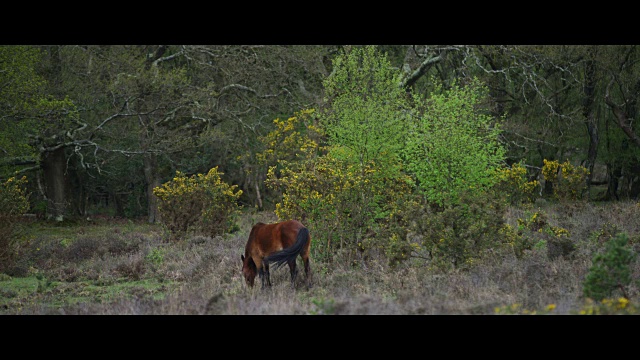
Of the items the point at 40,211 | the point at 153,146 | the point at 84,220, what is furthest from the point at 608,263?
the point at 40,211

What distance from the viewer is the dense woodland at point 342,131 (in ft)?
50.3

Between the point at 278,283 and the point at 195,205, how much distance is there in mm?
8545

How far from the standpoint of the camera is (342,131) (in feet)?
56.5

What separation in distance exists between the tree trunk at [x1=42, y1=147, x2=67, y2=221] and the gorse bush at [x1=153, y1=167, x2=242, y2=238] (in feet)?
36.5

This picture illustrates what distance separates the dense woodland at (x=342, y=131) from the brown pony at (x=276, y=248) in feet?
7.04

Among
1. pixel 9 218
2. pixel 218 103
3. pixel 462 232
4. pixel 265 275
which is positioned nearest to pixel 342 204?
pixel 462 232

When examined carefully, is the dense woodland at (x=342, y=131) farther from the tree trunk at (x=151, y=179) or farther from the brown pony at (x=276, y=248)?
the brown pony at (x=276, y=248)

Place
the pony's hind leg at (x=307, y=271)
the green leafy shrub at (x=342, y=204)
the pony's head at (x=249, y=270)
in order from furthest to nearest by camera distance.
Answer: the green leafy shrub at (x=342, y=204)
the pony's head at (x=249, y=270)
the pony's hind leg at (x=307, y=271)

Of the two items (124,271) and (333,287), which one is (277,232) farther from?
(124,271)

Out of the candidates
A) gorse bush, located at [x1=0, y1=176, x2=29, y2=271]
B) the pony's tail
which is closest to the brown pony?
the pony's tail

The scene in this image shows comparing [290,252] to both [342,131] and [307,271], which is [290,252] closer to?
[307,271]

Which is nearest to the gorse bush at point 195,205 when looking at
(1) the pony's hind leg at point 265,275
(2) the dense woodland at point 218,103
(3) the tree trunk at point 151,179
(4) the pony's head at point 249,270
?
(2) the dense woodland at point 218,103

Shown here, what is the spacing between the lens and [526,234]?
17.6m

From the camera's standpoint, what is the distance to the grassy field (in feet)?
30.9
